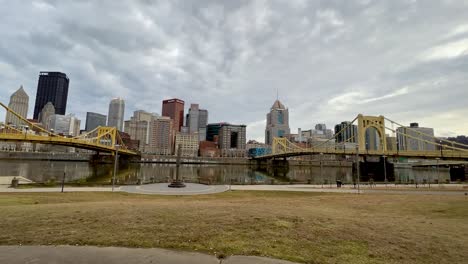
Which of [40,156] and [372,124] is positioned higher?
[372,124]

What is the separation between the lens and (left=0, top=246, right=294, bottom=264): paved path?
5.54 m

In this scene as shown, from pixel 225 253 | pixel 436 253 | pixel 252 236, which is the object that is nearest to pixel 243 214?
pixel 252 236

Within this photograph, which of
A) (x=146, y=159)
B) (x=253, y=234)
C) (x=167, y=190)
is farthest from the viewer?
(x=146, y=159)

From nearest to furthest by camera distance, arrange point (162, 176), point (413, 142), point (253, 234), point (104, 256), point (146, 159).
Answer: point (104, 256), point (253, 234), point (162, 176), point (413, 142), point (146, 159)

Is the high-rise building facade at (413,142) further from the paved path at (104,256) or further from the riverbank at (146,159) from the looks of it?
the paved path at (104,256)

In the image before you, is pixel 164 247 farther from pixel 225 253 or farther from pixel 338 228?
pixel 338 228

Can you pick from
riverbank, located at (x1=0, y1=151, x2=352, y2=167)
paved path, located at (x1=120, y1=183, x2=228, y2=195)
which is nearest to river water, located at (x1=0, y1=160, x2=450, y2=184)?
paved path, located at (x1=120, y1=183, x2=228, y2=195)

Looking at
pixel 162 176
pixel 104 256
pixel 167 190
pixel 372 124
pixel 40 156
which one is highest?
pixel 372 124

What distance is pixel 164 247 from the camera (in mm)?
6527

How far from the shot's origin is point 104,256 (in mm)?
5816

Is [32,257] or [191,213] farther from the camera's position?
[191,213]

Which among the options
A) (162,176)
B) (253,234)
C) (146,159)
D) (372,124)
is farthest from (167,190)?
(146,159)

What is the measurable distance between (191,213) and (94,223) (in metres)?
3.73

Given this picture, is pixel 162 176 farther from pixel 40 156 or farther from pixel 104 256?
pixel 40 156
